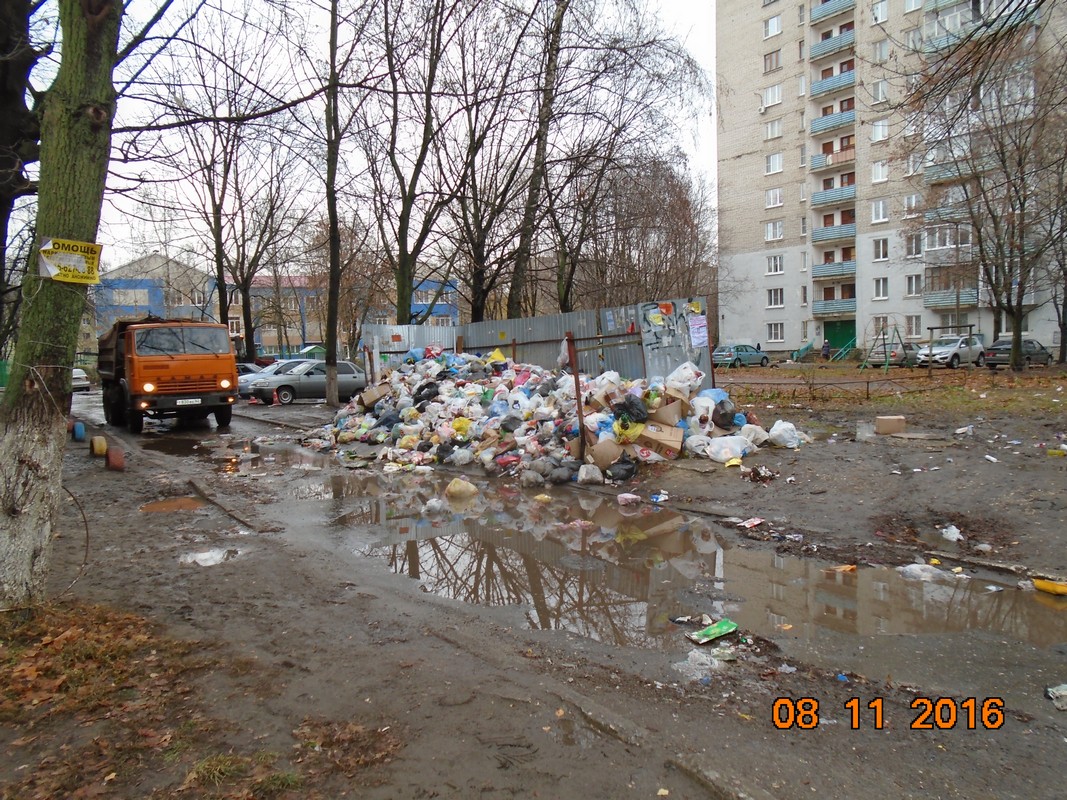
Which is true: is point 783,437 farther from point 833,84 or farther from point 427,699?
point 833,84

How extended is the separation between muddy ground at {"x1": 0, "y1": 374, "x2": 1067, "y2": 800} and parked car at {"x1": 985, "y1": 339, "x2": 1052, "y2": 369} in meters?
25.3

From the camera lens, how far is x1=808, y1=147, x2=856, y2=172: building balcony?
4294cm

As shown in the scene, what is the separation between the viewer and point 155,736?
2771 mm

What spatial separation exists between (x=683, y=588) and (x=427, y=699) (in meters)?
2.40

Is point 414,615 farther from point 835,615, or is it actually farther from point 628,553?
point 835,615

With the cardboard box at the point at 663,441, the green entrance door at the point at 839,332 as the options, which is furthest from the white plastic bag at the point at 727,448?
the green entrance door at the point at 839,332

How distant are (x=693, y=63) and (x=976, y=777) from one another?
49.7 ft

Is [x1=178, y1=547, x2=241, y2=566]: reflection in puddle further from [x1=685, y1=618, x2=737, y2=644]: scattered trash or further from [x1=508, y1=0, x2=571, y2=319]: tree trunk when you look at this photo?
[x1=508, y1=0, x2=571, y2=319]: tree trunk

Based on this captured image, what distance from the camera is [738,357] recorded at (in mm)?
38781

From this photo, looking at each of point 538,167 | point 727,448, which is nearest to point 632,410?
A: point 727,448

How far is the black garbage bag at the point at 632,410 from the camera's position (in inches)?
353

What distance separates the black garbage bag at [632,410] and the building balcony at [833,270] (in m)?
39.3

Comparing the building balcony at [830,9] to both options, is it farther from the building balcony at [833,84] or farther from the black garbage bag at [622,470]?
the black garbage bag at [622,470]
